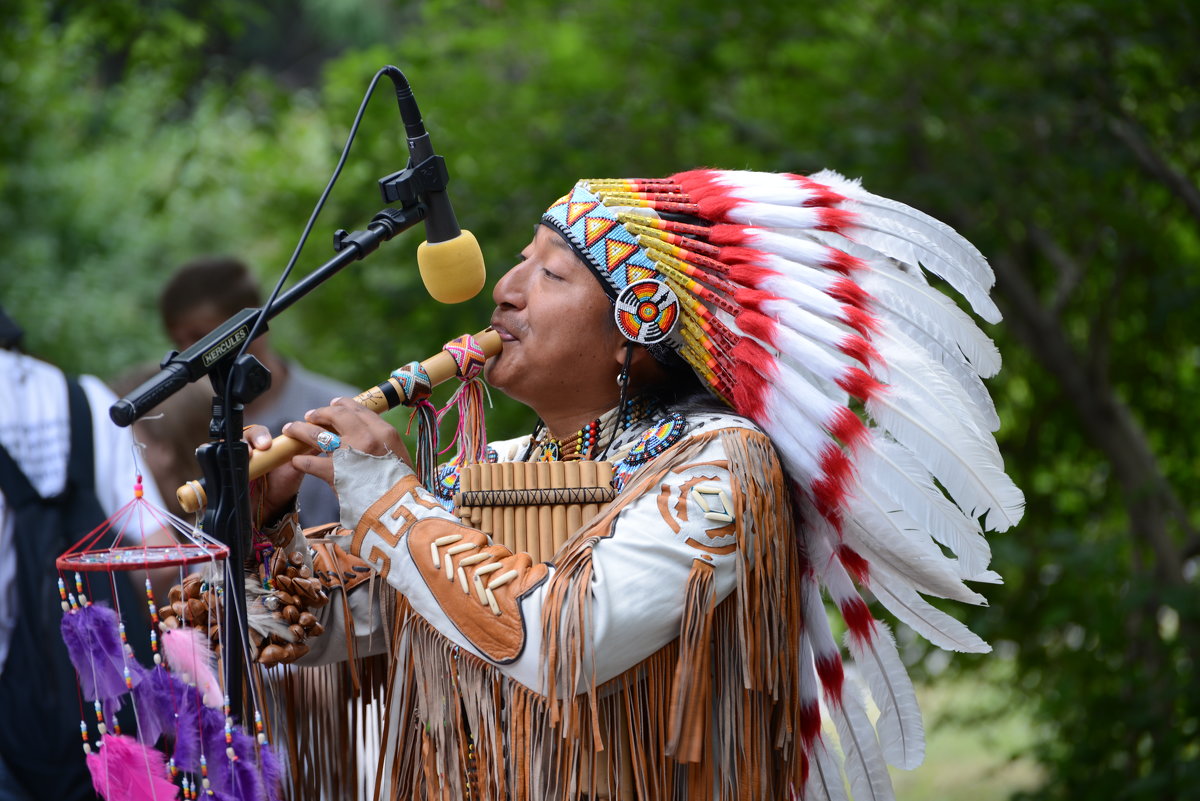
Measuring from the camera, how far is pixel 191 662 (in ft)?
6.29

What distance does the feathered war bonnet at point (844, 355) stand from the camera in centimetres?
196

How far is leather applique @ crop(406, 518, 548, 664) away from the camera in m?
1.83

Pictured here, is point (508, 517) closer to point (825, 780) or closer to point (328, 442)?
point (328, 442)

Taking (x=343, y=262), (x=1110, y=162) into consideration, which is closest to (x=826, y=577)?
(x=343, y=262)

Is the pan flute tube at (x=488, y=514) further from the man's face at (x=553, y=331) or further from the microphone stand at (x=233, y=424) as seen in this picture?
the microphone stand at (x=233, y=424)

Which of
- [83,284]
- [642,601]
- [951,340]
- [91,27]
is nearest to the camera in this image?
[642,601]

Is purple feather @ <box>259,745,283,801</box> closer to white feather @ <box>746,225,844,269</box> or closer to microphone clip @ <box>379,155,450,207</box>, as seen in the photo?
microphone clip @ <box>379,155,450,207</box>

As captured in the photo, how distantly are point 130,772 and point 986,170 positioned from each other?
11.4 ft

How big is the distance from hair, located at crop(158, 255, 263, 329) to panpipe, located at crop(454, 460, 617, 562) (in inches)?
88.3

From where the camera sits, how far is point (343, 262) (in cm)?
183

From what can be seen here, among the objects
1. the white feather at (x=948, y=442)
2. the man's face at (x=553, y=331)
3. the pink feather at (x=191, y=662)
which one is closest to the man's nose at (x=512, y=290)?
the man's face at (x=553, y=331)

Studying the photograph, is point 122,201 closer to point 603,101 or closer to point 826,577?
point 603,101

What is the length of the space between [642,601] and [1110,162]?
9.68 ft

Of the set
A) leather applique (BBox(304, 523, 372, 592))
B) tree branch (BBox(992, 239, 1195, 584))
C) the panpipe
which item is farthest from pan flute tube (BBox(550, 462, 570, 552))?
tree branch (BBox(992, 239, 1195, 584))
